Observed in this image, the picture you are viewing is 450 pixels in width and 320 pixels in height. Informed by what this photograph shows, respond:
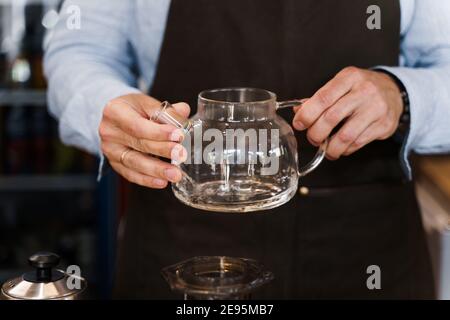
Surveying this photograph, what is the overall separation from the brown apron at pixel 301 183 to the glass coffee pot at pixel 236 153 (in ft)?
0.95

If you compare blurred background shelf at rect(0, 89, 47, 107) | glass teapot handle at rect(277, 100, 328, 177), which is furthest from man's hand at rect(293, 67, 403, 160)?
blurred background shelf at rect(0, 89, 47, 107)

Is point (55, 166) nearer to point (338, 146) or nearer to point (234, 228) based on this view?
point (234, 228)

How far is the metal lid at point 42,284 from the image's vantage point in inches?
36.4

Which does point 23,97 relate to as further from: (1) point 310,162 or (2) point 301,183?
(1) point 310,162

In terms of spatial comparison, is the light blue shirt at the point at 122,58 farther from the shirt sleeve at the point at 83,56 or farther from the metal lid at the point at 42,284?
the metal lid at the point at 42,284

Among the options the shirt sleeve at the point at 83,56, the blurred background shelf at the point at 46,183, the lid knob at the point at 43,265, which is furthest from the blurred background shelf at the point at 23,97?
the lid knob at the point at 43,265

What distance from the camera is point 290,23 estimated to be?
130 centimetres

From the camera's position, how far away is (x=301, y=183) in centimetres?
135

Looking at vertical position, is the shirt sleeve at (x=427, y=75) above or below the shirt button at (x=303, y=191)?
above

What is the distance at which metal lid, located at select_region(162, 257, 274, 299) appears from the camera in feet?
2.75

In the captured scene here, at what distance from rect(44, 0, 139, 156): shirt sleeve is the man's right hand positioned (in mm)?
168

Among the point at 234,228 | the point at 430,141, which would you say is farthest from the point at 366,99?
the point at 234,228

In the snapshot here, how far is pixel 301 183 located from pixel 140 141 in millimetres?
377

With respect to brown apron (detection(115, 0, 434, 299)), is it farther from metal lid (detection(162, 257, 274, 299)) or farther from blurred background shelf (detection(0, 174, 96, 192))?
blurred background shelf (detection(0, 174, 96, 192))
